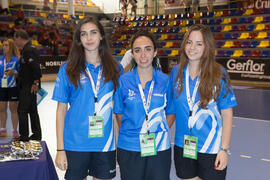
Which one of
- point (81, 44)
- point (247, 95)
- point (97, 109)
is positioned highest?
point (81, 44)

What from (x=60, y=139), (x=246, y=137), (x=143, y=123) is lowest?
(x=246, y=137)

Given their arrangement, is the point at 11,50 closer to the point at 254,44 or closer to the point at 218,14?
the point at 254,44

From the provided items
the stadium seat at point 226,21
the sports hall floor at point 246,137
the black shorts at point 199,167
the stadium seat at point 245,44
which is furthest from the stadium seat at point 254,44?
the black shorts at point 199,167

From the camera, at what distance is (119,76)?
226cm

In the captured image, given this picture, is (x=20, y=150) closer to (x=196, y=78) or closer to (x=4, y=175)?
(x=4, y=175)

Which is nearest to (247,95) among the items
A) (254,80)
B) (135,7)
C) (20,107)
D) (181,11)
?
(254,80)

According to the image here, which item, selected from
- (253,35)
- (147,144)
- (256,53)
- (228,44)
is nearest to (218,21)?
(228,44)

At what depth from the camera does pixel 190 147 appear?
6.81ft

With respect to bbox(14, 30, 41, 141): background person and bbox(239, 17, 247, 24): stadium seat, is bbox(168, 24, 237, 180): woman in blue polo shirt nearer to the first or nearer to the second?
bbox(14, 30, 41, 141): background person

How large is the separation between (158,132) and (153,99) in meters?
0.23

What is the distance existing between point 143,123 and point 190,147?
35 centimetres

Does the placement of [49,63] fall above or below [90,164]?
below

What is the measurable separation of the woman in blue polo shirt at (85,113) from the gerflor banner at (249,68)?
1081 centimetres

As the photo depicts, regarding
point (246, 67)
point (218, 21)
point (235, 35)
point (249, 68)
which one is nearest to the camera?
point (249, 68)
